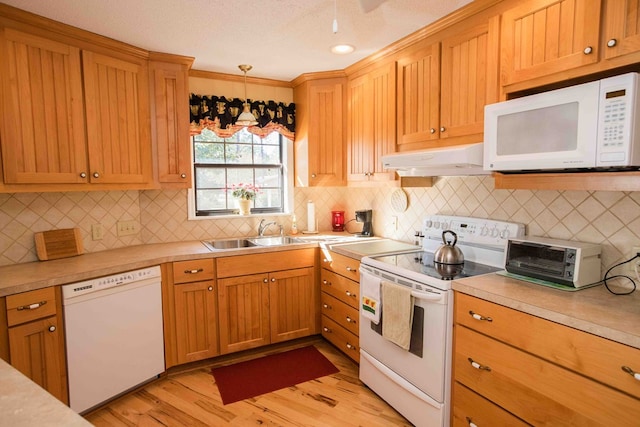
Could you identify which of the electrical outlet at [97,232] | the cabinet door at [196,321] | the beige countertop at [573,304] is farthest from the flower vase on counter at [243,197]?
the beige countertop at [573,304]

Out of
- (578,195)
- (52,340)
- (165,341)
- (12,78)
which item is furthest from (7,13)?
(578,195)

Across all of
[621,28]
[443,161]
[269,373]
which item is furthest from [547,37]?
[269,373]

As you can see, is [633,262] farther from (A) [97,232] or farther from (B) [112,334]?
(A) [97,232]

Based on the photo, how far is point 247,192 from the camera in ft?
11.6

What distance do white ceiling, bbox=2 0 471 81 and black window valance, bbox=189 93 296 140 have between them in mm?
430

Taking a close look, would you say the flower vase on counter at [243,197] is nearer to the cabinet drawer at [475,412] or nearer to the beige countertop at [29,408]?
the cabinet drawer at [475,412]

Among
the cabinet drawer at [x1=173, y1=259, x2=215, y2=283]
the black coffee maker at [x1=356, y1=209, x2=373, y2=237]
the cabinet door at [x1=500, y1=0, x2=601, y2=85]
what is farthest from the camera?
the black coffee maker at [x1=356, y1=209, x2=373, y2=237]

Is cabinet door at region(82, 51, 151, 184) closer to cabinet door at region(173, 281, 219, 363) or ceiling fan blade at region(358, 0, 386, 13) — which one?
cabinet door at region(173, 281, 219, 363)

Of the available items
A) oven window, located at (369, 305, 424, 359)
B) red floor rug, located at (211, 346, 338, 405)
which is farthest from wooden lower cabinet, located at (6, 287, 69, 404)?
oven window, located at (369, 305, 424, 359)

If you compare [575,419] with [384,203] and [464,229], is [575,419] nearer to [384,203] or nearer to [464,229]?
[464,229]

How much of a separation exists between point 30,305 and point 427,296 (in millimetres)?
2129

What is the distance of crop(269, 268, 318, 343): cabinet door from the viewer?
3.10 m

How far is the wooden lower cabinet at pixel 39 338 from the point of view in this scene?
6.41ft

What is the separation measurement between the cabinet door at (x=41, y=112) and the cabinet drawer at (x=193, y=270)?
2.86 feet
